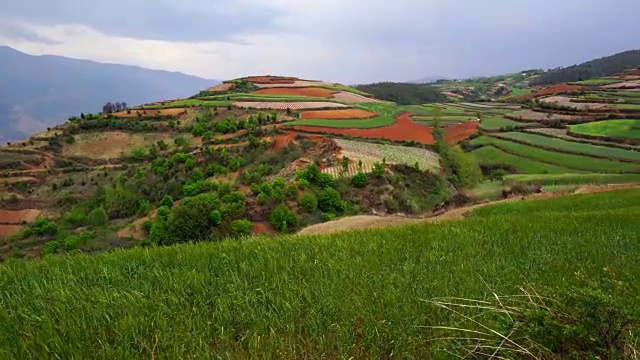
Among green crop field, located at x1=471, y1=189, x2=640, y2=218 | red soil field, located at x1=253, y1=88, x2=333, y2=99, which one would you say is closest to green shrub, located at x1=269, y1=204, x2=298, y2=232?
green crop field, located at x1=471, y1=189, x2=640, y2=218

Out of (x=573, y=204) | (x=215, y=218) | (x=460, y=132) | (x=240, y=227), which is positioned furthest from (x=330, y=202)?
(x=460, y=132)

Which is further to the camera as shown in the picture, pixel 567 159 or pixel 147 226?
pixel 567 159

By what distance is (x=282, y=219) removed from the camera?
30.5 m

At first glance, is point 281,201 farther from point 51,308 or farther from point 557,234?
point 51,308

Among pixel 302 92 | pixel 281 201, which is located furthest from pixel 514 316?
pixel 302 92

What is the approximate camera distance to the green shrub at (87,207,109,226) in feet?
132

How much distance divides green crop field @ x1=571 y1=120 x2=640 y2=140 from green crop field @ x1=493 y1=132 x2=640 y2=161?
4.23m

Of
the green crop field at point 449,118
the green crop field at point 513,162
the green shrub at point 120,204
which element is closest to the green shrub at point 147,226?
the green shrub at point 120,204

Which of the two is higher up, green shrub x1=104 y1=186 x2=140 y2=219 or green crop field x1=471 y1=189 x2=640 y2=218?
green crop field x1=471 y1=189 x2=640 y2=218

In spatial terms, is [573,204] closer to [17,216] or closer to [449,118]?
[17,216]

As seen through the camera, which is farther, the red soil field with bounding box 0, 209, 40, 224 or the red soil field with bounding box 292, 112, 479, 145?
the red soil field with bounding box 292, 112, 479, 145

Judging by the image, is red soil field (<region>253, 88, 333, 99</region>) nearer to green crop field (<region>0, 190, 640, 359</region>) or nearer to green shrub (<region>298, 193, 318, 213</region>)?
green shrub (<region>298, 193, 318, 213</region>)

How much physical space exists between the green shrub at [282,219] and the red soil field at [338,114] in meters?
30.5

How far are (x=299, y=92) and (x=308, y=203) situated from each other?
59.2 metres
